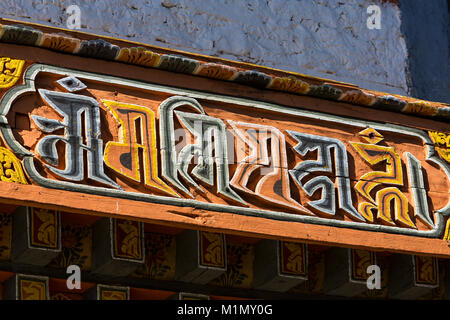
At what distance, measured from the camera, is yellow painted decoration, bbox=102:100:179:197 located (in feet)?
19.5

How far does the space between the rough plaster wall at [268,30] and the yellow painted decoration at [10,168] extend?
1678 millimetres

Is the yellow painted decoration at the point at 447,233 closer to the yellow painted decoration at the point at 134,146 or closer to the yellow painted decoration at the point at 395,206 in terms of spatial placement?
the yellow painted decoration at the point at 395,206

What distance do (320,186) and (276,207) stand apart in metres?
0.34

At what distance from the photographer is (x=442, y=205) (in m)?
6.82

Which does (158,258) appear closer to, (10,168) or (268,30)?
(10,168)

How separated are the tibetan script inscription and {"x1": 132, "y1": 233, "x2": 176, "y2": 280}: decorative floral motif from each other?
0.55ft

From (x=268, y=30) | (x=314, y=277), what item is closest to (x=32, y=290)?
(x=314, y=277)

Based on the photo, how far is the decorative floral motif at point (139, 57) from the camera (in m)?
6.18

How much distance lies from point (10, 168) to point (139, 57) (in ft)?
3.30

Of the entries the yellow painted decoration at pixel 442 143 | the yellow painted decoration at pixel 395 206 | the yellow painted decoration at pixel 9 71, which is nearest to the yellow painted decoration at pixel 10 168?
the yellow painted decoration at pixel 9 71

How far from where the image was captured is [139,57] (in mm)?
6215

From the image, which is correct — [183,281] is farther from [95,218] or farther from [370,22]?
[370,22]

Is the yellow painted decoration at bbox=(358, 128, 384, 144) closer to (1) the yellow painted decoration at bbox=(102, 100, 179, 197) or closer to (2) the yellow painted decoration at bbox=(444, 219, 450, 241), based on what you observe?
(2) the yellow painted decoration at bbox=(444, 219, 450, 241)

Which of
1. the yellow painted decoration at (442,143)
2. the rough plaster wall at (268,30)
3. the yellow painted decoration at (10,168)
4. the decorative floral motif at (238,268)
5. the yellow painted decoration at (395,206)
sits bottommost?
the decorative floral motif at (238,268)
